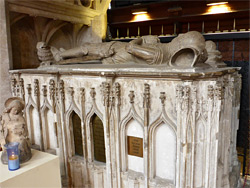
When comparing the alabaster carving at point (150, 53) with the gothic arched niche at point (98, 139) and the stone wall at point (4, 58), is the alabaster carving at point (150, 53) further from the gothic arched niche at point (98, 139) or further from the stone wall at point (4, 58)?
the gothic arched niche at point (98, 139)

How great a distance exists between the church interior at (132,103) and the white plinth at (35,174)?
66 cm

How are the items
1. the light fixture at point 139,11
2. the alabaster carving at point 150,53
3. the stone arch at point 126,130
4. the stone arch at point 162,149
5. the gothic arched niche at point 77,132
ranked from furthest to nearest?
the light fixture at point 139,11 < the gothic arched niche at point 77,132 < the stone arch at point 126,130 < the stone arch at point 162,149 < the alabaster carving at point 150,53

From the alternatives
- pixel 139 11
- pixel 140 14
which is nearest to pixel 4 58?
pixel 139 11

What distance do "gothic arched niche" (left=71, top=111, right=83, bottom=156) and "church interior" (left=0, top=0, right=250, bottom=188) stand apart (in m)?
0.02

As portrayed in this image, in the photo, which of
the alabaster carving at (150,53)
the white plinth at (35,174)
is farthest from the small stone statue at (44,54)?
the white plinth at (35,174)

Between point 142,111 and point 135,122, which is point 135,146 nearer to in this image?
point 135,122

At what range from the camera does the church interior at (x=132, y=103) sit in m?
2.77

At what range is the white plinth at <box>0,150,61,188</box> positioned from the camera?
2.70 metres

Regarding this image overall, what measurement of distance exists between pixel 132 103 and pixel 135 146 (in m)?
0.67

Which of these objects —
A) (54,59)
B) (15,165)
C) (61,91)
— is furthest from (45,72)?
(15,165)

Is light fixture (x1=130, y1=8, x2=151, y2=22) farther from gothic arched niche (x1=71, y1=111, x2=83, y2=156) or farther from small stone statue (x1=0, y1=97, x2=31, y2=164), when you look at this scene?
small stone statue (x1=0, y1=97, x2=31, y2=164)

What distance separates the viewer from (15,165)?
2.85 meters

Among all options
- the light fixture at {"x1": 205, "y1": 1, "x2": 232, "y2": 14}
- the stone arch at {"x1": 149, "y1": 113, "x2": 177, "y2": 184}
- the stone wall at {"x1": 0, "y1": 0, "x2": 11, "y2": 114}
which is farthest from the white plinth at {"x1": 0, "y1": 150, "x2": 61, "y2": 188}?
the light fixture at {"x1": 205, "y1": 1, "x2": 232, "y2": 14}

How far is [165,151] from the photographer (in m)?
3.10
